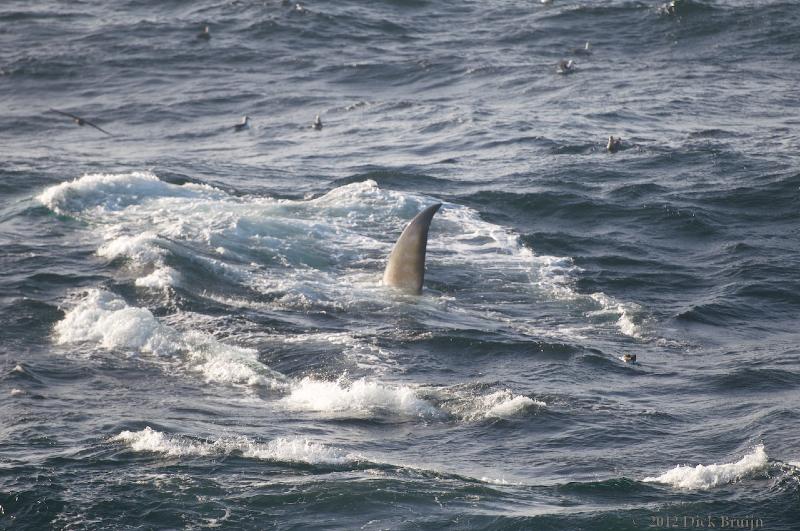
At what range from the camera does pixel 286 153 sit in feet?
107

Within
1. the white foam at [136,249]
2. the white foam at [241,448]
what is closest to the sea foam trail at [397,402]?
the white foam at [241,448]

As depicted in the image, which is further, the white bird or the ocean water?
the white bird

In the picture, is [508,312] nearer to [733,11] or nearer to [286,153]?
[286,153]

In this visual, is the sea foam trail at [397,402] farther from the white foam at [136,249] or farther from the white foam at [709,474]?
the white foam at [136,249]

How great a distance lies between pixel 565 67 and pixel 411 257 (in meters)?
19.9

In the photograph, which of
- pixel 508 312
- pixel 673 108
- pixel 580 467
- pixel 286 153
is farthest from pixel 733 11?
pixel 580 467

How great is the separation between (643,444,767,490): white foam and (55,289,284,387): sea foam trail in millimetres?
5693

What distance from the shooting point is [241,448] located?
1443 cm

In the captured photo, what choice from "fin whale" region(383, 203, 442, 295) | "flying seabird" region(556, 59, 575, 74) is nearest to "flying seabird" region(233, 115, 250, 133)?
"flying seabird" region(556, 59, 575, 74)

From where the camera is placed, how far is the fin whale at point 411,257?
20328 mm

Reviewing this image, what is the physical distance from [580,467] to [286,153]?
19520 mm

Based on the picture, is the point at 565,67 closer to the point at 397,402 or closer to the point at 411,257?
the point at 411,257

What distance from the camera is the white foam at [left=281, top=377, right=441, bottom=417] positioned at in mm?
16125

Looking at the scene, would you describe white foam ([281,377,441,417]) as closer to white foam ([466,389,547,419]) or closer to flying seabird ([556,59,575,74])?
white foam ([466,389,547,419])
